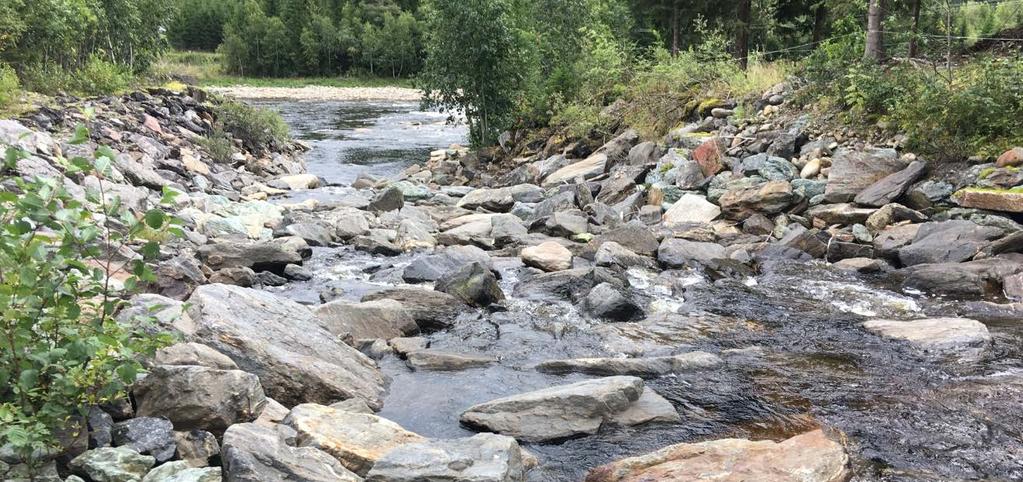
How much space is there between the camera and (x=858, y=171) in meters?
12.3

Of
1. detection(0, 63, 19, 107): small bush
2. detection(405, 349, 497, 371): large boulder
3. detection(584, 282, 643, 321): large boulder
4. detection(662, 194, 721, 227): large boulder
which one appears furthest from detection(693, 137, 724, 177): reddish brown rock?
detection(0, 63, 19, 107): small bush

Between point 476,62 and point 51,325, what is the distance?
18801 mm

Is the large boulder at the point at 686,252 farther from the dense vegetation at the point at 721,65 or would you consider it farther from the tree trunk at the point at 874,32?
the tree trunk at the point at 874,32

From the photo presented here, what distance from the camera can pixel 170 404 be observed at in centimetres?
439

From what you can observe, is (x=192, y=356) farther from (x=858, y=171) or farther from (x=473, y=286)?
(x=858, y=171)

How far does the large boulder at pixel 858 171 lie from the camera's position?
12.1m

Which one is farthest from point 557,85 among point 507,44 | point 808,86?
point 808,86

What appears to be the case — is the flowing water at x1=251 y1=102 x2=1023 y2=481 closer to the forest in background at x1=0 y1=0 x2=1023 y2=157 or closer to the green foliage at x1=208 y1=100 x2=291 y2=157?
the forest in background at x1=0 y1=0 x2=1023 y2=157

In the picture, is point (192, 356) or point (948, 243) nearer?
point (192, 356)

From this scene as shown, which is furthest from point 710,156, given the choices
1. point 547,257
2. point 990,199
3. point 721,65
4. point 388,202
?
point 388,202

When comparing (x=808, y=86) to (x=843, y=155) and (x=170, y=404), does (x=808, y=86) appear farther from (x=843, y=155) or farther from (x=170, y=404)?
(x=170, y=404)

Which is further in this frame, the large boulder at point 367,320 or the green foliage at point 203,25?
the green foliage at point 203,25

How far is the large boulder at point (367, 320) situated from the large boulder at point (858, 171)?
25.9ft

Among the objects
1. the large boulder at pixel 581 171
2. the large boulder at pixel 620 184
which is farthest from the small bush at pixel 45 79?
the large boulder at pixel 620 184
